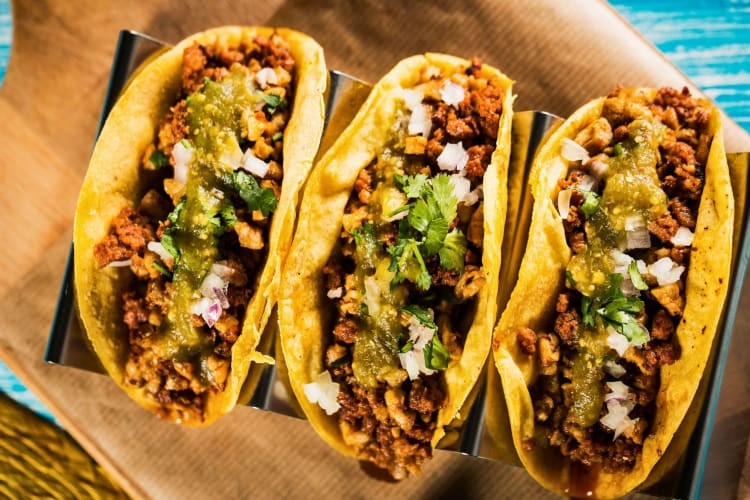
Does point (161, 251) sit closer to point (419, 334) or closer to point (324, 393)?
point (324, 393)

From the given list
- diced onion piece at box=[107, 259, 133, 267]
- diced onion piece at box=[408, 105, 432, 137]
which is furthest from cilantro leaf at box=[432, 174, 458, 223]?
diced onion piece at box=[107, 259, 133, 267]

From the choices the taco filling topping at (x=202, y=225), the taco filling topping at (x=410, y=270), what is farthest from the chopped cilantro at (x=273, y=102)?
the taco filling topping at (x=410, y=270)

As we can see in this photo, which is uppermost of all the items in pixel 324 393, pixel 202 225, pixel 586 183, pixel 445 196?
pixel 586 183

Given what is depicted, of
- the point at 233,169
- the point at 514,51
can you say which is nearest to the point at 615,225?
the point at 514,51

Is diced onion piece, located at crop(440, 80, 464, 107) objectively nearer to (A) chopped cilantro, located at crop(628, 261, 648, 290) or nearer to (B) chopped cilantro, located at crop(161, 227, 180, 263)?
(A) chopped cilantro, located at crop(628, 261, 648, 290)

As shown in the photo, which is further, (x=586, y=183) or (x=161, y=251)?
(x=161, y=251)

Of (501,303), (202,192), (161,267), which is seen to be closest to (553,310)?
(501,303)

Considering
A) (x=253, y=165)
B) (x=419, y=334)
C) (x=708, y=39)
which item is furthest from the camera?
(x=708, y=39)

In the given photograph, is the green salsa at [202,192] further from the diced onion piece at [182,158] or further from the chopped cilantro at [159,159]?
the chopped cilantro at [159,159]
